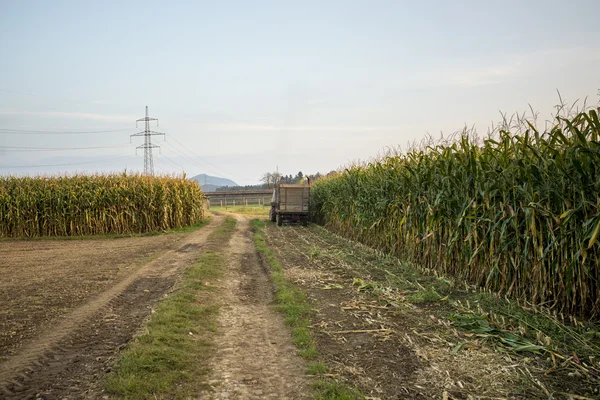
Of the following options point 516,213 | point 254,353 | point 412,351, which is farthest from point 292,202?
point 412,351

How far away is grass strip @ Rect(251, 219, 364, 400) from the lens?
159 inches

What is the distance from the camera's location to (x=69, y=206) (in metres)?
20.6

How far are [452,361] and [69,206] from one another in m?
20.4

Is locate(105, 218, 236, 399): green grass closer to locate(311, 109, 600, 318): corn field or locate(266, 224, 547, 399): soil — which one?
locate(266, 224, 547, 399): soil

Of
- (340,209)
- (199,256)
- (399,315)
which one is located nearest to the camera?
(399,315)

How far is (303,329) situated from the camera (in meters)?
5.88

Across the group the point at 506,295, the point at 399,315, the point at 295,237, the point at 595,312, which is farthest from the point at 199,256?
the point at 595,312

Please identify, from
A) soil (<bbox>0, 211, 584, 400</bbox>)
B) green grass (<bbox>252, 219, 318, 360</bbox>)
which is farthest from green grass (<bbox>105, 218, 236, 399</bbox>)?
green grass (<bbox>252, 219, 318, 360</bbox>)

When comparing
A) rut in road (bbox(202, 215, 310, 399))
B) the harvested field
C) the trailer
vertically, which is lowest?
rut in road (bbox(202, 215, 310, 399))

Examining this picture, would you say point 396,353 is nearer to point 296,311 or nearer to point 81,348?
point 296,311

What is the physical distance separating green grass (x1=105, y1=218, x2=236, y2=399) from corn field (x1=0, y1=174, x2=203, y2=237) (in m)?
14.7

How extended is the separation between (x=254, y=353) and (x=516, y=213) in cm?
453

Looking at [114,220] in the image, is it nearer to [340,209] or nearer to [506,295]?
[340,209]

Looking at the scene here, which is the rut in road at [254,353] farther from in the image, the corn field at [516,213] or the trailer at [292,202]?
the trailer at [292,202]
